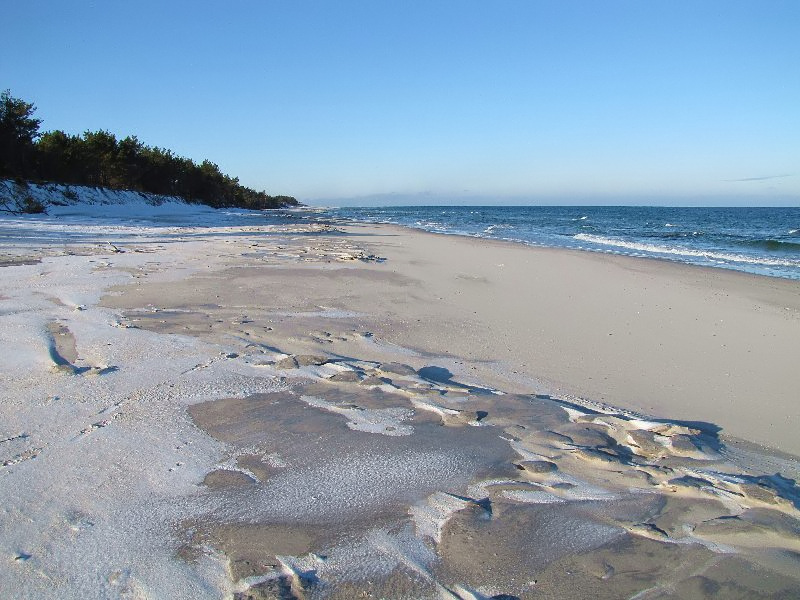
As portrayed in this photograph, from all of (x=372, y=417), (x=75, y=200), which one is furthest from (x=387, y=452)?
(x=75, y=200)

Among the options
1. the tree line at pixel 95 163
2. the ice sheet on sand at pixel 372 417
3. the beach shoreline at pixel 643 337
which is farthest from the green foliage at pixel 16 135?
the ice sheet on sand at pixel 372 417

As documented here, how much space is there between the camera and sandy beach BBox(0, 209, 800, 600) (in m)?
2.07

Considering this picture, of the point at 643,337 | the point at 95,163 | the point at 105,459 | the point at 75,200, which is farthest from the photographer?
the point at 95,163

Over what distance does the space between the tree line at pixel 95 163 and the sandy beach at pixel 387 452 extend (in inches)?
994

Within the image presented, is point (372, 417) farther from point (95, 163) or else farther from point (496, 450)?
point (95, 163)

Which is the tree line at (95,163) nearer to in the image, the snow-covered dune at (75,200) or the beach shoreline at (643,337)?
the snow-covered dune at (75,200)

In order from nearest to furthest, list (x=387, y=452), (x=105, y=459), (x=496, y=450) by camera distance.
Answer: (x=105, y=459), (x=387, y=452), (x=496, y=450)

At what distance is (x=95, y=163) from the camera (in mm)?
32219

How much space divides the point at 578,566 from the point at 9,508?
2.37 metres

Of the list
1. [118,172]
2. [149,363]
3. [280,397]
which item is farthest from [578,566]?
[118,172]

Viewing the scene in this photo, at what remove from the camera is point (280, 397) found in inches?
147

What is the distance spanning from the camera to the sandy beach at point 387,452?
207 cm

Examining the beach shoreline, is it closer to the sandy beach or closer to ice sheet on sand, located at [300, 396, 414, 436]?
the sandy beach

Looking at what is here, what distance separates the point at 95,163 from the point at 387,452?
3551cm
